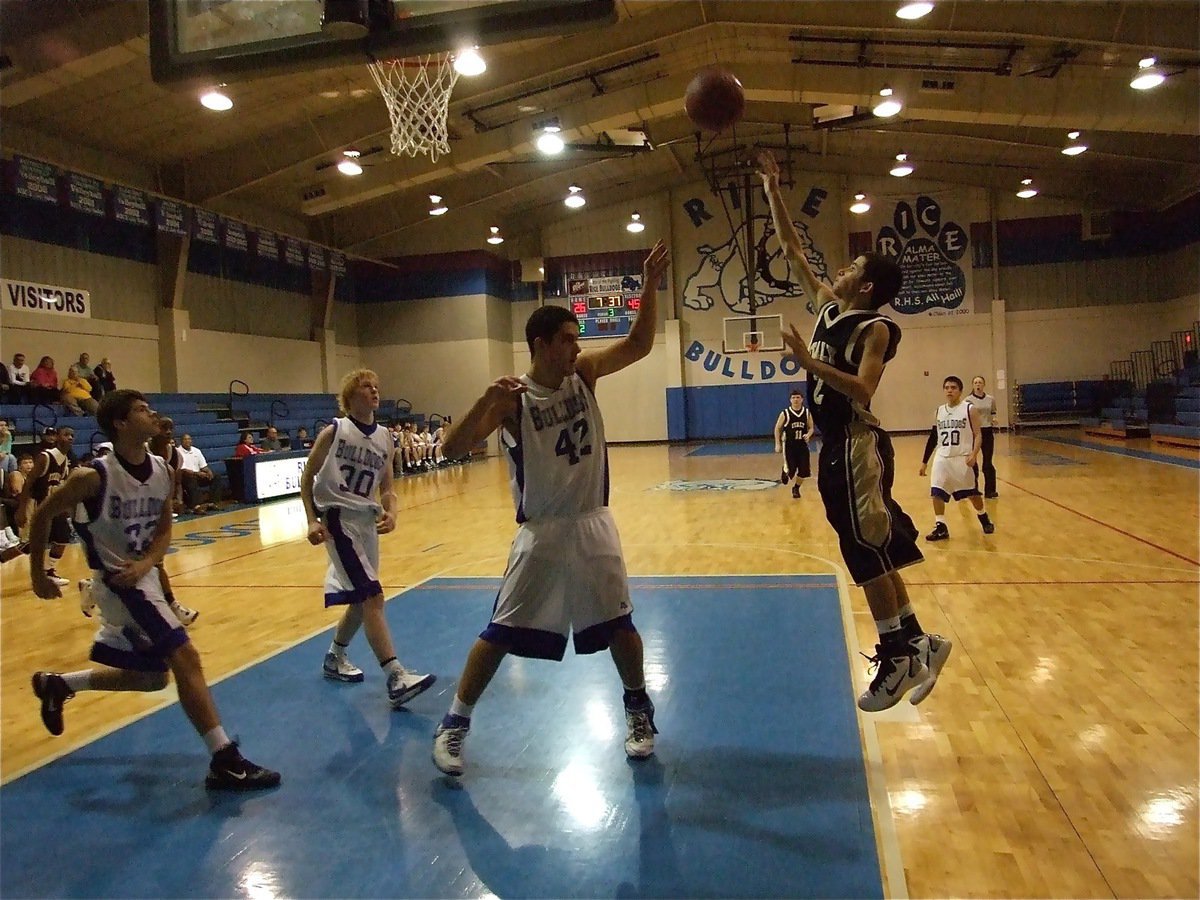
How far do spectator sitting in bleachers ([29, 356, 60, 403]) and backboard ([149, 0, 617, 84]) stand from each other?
33.8 ft

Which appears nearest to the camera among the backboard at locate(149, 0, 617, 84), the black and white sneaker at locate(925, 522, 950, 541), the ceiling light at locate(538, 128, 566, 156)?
the backboard at locate(149, 0, 617, 84)

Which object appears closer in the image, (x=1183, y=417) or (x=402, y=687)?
(x=402, y=687)

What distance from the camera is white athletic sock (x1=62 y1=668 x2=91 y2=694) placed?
12.2 feet

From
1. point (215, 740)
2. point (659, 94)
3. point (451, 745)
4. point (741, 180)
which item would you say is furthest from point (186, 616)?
point (741, 180)

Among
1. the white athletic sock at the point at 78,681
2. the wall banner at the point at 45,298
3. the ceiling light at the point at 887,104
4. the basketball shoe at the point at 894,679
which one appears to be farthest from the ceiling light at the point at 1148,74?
the wall banner at the point at 45,298

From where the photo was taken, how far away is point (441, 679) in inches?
179

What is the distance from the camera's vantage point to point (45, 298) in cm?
1541

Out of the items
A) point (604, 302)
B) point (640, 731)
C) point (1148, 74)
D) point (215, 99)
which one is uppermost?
point (215, 99)

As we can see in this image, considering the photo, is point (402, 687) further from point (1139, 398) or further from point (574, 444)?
point (1139, 398)

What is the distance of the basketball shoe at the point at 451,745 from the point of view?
328cm

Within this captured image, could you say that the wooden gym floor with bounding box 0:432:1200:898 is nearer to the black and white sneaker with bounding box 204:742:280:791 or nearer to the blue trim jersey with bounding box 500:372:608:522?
the black and white sneaker with bounding box 204:742:280:791

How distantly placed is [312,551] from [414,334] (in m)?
17.0

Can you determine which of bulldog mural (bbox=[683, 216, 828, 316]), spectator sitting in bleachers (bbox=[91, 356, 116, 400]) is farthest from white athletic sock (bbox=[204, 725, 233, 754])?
bulldog mural (bbox=[683, 216, 828, 316])

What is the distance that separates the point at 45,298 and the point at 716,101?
15.0m
